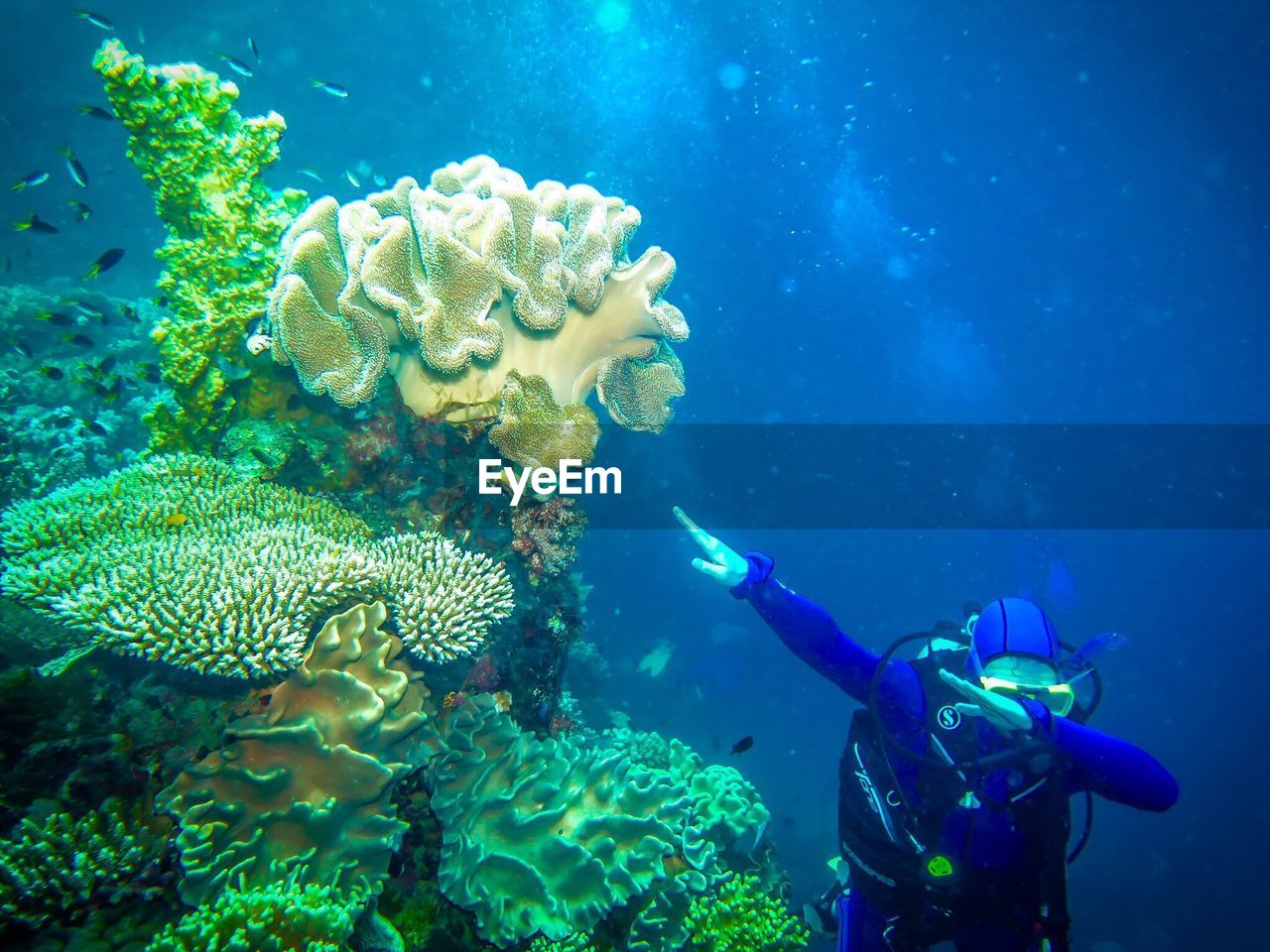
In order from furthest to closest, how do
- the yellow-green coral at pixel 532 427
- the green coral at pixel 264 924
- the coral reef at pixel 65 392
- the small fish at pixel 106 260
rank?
the coral reef at pixel 65 392
the small fish at pixel 106 260
the yellow-green coral at pixel 532 427
the green coral at pixel 264 924

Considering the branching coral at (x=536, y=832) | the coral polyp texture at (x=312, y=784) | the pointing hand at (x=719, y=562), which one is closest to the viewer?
the coral polyp texture at (x=312, y=784)

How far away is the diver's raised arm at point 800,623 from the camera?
14.8ft

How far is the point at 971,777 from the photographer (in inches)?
154

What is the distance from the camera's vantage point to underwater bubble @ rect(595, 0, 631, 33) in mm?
32928

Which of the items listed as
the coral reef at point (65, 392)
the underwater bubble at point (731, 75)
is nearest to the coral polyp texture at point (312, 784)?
the coral reef at point (65, 392)

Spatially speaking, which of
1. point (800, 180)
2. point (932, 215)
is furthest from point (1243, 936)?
point (800, 180)

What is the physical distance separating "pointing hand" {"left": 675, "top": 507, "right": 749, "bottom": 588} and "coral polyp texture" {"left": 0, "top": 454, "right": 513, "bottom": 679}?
151 cm

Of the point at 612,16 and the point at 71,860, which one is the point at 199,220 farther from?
the point at 612,16

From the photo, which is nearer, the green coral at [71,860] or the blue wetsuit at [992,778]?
the green coral at [71,860]

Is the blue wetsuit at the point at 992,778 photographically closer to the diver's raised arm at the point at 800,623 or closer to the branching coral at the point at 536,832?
the diver's raised arm at the point at 800,623

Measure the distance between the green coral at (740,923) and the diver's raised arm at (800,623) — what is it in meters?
1.75

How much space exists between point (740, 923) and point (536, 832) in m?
1.88

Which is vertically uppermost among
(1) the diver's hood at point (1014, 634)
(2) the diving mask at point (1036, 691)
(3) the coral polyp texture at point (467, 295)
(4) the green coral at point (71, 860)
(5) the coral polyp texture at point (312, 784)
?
(3) the coral polyp texture at point (467, 295)

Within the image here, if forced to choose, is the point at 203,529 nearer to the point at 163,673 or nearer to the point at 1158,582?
the point at 163,673
